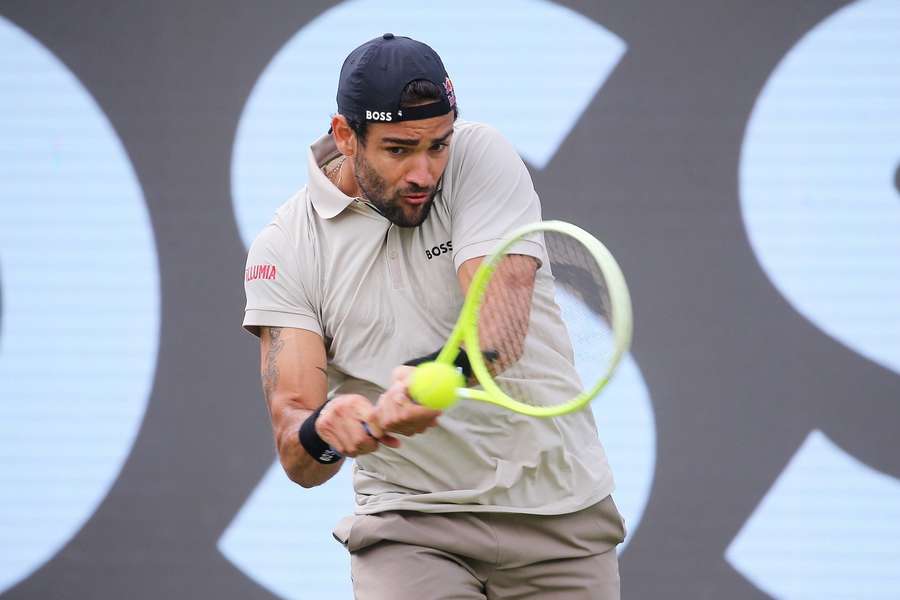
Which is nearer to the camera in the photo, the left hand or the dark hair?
the left hand

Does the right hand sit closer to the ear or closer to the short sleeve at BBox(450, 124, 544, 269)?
the short sleeve at BBox(450, 124, 544, 269)

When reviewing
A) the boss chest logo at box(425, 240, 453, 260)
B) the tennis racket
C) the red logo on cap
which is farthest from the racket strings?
the red logo on cap

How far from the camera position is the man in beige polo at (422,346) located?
229cm

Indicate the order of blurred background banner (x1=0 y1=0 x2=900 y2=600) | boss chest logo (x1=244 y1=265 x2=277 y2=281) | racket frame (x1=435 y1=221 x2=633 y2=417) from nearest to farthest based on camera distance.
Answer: racket frame (x1=435 y1=221 x2=633 y2=417) < boss chest logo (x1=244 y1=265 x2=277 y2=281) < blurred background banner (x1=0 y1=0 x2=900 y2=600)

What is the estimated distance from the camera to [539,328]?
7.85 ft

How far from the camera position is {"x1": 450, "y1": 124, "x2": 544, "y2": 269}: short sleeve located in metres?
2.29

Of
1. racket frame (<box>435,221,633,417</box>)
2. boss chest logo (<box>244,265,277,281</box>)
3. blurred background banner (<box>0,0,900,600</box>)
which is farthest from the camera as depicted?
blurred background banner (<box>0,0,900,600</box>)

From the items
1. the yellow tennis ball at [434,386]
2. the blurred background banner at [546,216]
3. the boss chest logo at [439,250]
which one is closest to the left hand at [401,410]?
the yellow tennis ball at [434,386]

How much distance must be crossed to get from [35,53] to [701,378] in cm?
264

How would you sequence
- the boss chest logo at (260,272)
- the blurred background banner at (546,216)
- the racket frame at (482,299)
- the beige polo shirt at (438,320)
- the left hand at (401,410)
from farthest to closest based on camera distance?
the blurred background banner at (546,216) → the boss chest logo at (260,272) → the beige polo shirt at (438,320) → the left hand at (401,410) → the racket frame at (482,299)

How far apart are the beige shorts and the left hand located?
49 centimetres

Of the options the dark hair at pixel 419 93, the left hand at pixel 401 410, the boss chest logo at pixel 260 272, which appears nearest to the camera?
the left hand at pixel 401 410

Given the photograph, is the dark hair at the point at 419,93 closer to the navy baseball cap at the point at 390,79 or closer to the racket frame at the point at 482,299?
the navy baseball cap at the point at 390,79

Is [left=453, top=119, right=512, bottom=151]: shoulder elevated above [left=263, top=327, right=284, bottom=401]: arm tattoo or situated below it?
above
